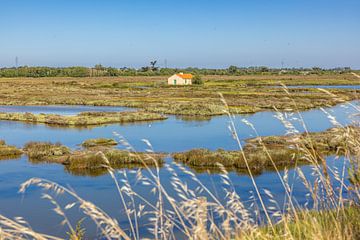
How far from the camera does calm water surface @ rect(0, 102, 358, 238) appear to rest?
1360 cm

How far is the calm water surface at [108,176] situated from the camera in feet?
44.6

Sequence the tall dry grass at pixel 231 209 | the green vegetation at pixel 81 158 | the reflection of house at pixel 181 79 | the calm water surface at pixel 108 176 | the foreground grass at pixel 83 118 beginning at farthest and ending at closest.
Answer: the reflection of house at pixel 181 79 → the foreground grass at pixel 83 118 → the green vegetation at pixel 81 158 → the calm water surface at pixel 108 176 → the tall dry grass at pixel 231 209

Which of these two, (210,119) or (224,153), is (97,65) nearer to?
(210,119)

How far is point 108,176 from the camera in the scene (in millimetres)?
18734

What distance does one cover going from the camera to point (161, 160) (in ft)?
66.4

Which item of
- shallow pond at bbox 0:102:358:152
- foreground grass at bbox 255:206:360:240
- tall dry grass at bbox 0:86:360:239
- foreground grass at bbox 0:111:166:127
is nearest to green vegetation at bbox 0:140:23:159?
shallow pond at bbox 0:102:358:152

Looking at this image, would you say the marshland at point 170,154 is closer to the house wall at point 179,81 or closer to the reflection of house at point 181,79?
the house wall at point 179,81

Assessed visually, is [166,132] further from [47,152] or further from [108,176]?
[108,176]

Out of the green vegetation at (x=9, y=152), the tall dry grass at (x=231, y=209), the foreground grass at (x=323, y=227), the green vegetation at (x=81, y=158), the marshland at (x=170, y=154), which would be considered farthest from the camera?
the green vegetation at (x=9, y=152)

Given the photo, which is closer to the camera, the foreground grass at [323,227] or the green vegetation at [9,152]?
the foreground grass at [323,227]

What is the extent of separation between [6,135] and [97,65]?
538 feet

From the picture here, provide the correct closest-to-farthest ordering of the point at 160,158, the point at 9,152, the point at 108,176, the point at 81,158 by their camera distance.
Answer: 1. the point at 108,176
2. the point at 81,158
3. the point at 160,158
4. the point at 9,152

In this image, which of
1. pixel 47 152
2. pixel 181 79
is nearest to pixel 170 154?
pixel 47 152

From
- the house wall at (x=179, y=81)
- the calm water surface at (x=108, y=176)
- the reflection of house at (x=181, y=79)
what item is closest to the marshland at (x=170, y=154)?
the calm water surface at (x=108, y=176)
